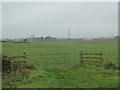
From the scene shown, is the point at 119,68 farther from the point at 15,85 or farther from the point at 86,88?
the point at 15,85

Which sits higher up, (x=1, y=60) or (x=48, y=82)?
(x=1, y=60)

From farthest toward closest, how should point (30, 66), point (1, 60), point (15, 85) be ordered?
point (30, 66) → point (1, 60) → point (15, 85)

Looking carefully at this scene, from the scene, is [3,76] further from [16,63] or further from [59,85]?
[59,85]

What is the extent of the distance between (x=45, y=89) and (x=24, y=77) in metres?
2.06

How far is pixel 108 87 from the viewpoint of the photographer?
6.58 m

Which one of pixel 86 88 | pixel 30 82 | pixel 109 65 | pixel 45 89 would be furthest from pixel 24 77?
pixel 109 65

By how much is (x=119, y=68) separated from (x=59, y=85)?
5632 mm

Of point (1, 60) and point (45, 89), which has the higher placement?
point (1, 60)

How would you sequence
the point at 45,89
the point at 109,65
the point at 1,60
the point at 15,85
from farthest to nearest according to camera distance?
the point at 109,65 → the point at 1,60 → the point at 15,85 → the point at 45,89

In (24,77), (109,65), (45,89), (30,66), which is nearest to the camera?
(45,89)

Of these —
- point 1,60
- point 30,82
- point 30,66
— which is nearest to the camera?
point 30,82

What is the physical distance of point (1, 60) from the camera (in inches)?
363

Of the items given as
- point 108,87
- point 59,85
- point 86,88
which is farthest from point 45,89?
point 108,87

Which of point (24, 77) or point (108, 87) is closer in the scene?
point (108, 87)
